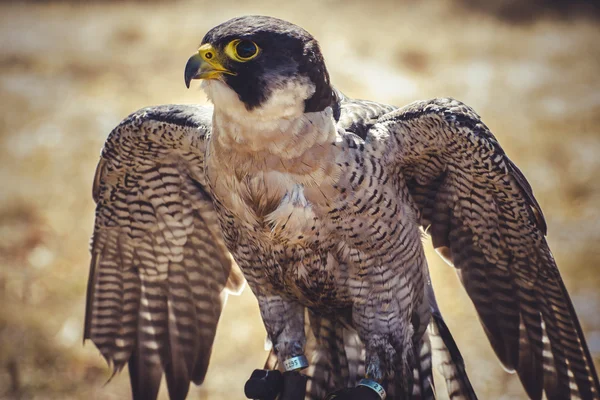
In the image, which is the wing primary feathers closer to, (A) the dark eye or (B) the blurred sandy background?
(B) the blurred sandy background

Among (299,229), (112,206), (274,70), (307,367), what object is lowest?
(307,367)

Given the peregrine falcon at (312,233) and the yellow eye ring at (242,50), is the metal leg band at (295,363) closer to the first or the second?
the peregrine falcon at (312,233)

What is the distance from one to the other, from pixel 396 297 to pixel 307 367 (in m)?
0.75

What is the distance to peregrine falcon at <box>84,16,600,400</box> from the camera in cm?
329

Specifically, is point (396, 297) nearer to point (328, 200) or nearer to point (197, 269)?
point (328, 200)

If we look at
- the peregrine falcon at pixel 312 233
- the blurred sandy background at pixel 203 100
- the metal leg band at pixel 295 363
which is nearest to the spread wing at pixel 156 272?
the peregrine falcon at pixel 312 233

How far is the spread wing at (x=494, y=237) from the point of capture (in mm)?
3527

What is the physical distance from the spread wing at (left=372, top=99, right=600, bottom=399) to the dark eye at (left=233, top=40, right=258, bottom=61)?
2.61 ft

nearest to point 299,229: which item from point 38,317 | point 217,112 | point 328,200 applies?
point 328,200

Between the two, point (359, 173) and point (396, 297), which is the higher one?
point (359, 173)

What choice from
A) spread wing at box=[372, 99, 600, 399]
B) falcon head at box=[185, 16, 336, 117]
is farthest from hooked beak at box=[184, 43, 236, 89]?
spread wing at box=[372, 99, 600, 399]

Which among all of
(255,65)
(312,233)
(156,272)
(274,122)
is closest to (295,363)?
(312,233)

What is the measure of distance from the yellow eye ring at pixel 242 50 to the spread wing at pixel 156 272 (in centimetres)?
118

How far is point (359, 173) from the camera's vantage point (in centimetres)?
342
